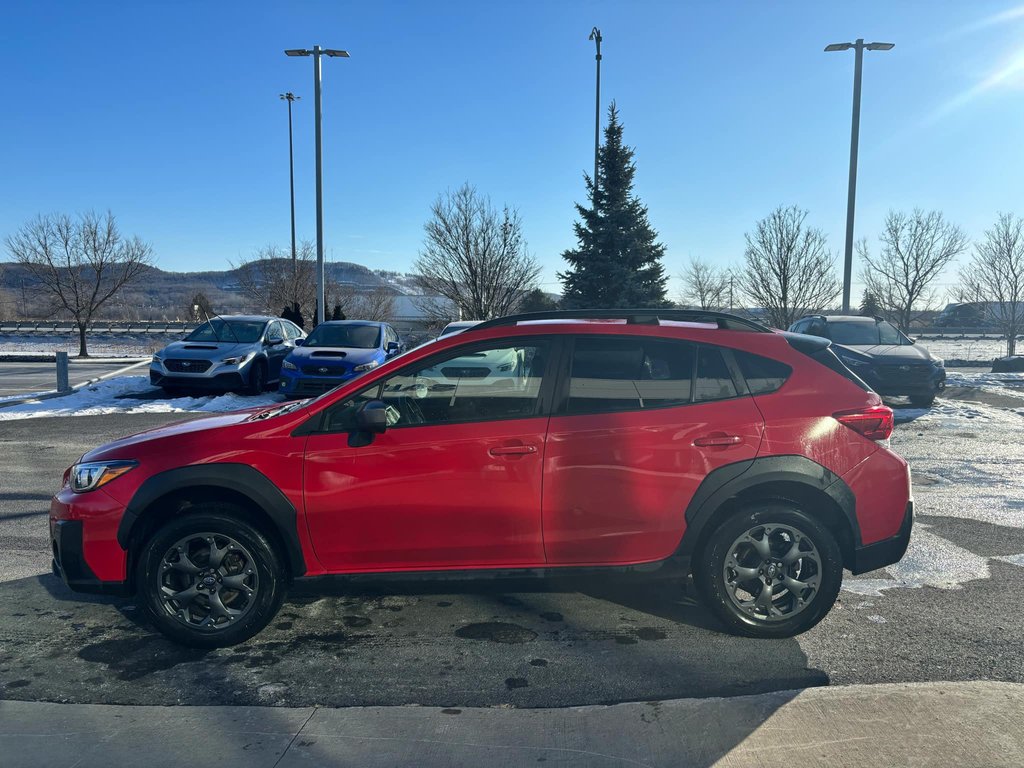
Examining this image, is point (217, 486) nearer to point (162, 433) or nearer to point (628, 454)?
point (162, 433)

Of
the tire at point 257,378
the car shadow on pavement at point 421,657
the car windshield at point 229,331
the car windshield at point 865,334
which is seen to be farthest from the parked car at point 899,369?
the car windshield at point 229,331

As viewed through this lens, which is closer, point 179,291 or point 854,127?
point 854,127

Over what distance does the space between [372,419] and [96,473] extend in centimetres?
148

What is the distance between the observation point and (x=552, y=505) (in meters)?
3.69

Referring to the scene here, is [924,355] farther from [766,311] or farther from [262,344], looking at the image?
[262,344]

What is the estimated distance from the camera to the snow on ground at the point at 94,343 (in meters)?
34.1

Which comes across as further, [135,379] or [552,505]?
[135,379]

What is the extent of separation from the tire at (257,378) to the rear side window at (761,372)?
11684 millimetres

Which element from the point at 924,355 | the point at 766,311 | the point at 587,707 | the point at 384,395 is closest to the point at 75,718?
the point at 384,395

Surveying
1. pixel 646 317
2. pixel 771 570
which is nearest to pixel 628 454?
pixel 646 317

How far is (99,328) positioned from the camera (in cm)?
4725

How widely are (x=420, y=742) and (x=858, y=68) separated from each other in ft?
64.0

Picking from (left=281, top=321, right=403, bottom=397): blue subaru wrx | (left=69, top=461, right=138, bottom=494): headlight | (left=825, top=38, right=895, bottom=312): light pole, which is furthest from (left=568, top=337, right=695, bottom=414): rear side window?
(left=825, top=38, right=895, bottom=312): light pole

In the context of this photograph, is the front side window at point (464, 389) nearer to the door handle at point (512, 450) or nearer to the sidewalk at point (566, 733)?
the door handle at point (512, 450)
